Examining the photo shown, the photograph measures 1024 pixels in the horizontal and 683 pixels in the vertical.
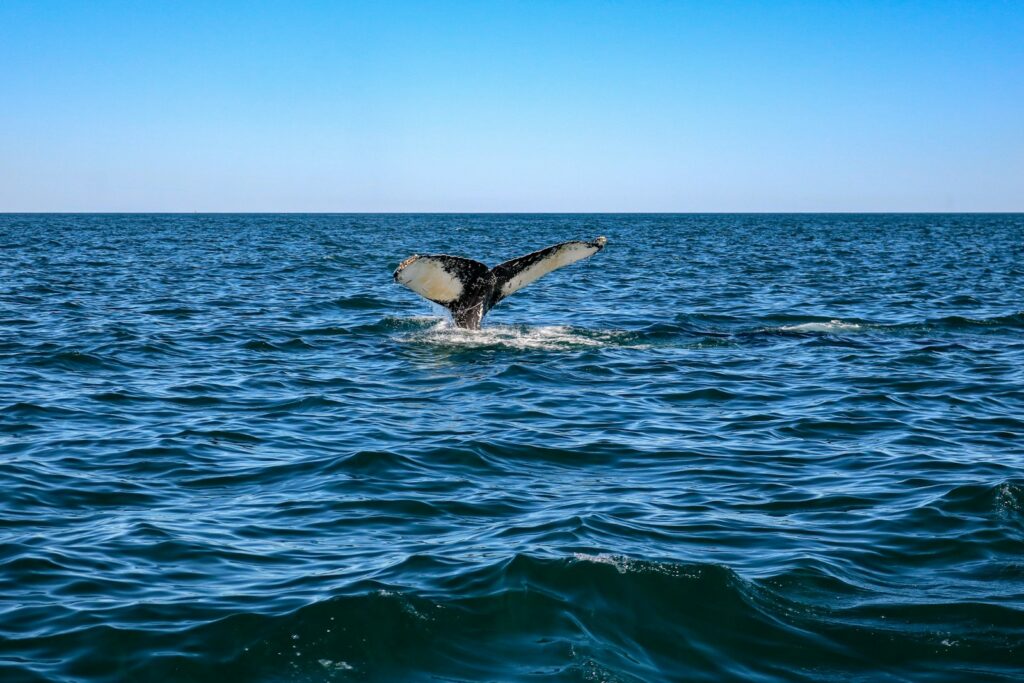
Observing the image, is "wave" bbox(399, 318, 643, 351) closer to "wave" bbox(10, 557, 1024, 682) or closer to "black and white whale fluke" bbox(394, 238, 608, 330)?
"black and white whale fluke" bbox(394, 238, 608, 330)

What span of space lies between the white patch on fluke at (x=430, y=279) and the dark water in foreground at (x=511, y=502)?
0.87 metres

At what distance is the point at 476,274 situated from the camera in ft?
51.4

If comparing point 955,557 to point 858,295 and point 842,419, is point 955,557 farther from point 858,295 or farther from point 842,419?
point 858,295

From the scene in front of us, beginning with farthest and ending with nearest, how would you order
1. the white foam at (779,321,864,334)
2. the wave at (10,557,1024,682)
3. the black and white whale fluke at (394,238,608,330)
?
the white foam at (779,321,864,334) < the black and white whale fluke at (394,238,608,330) < the wave at (10,557,1024,682)

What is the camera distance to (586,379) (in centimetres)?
1430

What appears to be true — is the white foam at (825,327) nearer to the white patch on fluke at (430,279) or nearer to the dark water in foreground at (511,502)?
the dark water in foreground at (511,502)

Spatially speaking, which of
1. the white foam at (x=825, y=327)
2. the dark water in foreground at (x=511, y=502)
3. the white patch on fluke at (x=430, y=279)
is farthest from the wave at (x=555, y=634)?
the white foam at (x=825, y=327)

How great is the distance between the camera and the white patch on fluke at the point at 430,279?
14273 mm

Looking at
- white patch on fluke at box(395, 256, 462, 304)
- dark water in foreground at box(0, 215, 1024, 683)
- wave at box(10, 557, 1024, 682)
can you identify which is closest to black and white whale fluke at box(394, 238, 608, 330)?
white patch on fluke at box(395, 256, 462, 304)

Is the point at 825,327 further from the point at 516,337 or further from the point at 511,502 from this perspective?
the point at 511,502

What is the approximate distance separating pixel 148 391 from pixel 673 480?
23.0ft

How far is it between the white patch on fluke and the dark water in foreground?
0.87 meters

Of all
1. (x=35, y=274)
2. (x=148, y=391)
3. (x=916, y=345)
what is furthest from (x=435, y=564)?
(x=35, y=274)

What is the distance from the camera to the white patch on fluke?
14.3 meters
